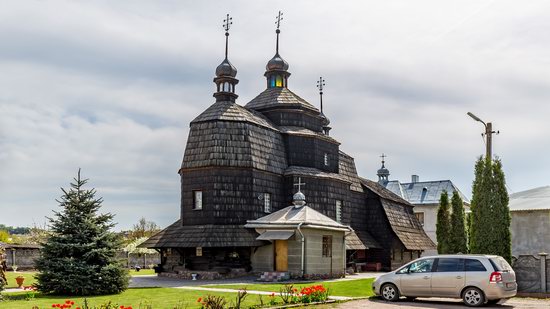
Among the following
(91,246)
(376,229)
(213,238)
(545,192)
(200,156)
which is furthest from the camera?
(376,229)

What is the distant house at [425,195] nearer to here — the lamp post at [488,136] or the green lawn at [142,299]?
the lamp post at [488,136]

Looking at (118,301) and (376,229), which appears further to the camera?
(376,229)

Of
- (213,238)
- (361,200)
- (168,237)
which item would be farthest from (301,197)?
(361,200)

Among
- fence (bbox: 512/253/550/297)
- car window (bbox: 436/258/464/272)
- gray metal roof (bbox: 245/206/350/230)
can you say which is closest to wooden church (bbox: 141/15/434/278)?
gray metal roof (bbox: 245/206/350/230)

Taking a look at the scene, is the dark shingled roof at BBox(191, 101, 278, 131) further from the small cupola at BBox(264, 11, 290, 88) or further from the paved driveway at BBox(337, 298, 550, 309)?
the paved driveway at BBox(337, 298, 550, 309)

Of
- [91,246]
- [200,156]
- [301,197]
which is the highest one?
[200,156]

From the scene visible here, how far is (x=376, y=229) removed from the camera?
4081 cm

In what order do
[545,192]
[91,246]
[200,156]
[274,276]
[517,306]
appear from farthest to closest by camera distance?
[545,192], [200,156], [274,276], [91,246], [517,306]

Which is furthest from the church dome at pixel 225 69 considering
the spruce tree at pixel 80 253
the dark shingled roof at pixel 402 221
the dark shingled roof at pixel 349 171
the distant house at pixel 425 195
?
the distant house at pixel 425 195

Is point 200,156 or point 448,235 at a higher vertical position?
point 200,156

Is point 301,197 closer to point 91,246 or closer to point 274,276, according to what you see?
point 274,276

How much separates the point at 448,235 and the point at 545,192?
24.1 ft

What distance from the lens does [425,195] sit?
186 feet

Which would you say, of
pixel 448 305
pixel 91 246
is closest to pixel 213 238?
pixel 91 246
